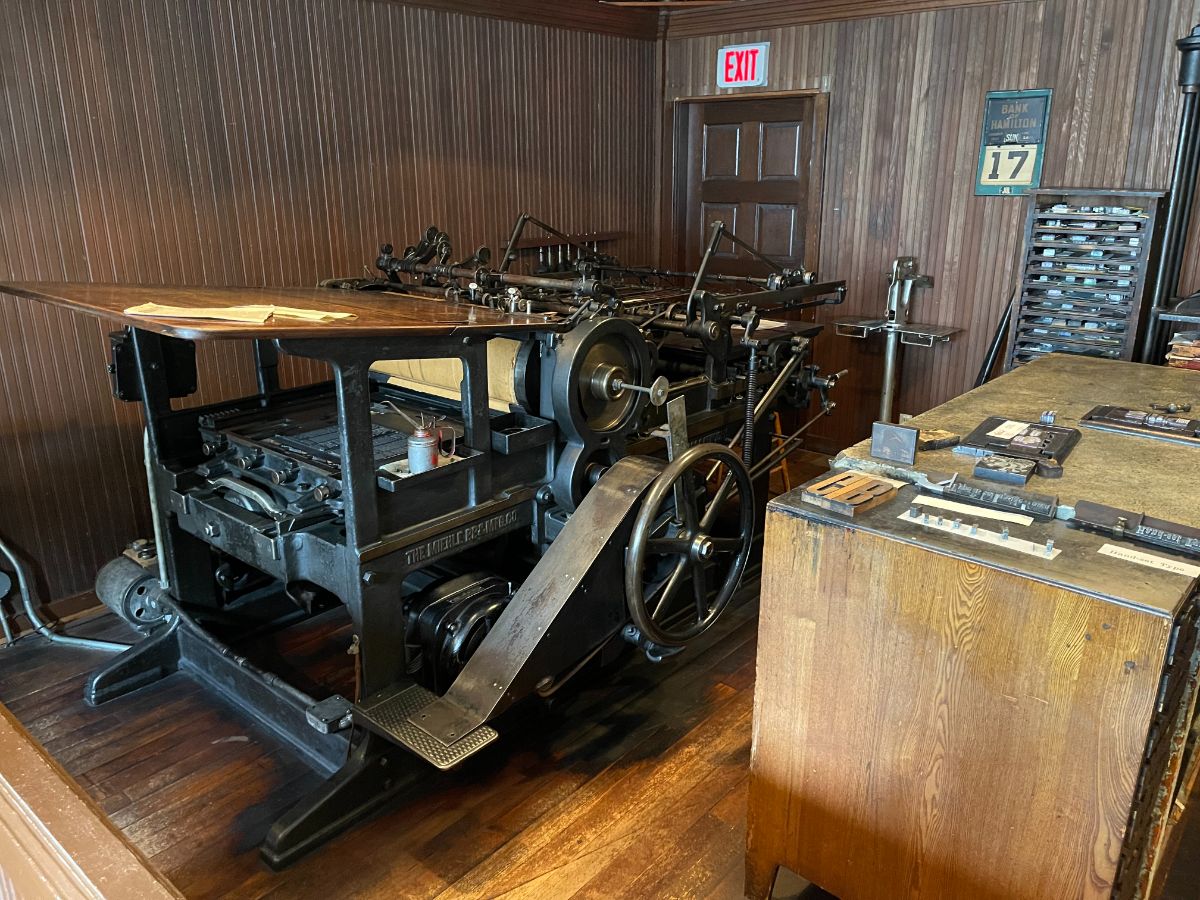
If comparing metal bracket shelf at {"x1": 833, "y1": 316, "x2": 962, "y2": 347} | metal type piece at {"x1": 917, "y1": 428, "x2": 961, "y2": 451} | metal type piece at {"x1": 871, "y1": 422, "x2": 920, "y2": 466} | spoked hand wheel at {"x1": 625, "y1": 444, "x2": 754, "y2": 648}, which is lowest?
spoked hand wheel at {"x1": 625, "y1": 444, "x2": 754, "y2": 648}

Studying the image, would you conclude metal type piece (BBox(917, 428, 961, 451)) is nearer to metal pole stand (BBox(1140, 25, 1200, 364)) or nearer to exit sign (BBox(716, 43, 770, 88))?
metal pole stand (BBox(1140, 25, 1200, 364))

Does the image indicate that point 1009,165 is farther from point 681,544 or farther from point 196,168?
point 196,168

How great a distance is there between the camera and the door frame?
5090 millimetres

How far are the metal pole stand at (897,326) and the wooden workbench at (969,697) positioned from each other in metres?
2.63

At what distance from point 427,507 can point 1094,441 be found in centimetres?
174

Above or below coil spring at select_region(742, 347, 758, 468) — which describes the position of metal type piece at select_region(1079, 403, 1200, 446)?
above

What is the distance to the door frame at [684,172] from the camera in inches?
200

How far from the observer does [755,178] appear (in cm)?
541

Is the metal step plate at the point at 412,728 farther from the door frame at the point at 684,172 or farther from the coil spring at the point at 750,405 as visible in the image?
the door frame at the point at 684,172

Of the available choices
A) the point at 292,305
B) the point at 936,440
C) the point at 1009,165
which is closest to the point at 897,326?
the point at 1009,165

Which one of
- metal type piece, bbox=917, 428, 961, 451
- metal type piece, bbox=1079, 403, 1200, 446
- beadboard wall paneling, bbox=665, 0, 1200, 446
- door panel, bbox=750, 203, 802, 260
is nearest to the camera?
metal type piece, bbox=917, 428, 961, 451

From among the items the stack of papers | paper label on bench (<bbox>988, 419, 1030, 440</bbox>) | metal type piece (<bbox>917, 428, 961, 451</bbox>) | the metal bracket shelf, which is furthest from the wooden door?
the stack of papers

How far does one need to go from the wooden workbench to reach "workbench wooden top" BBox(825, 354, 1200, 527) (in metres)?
0.01

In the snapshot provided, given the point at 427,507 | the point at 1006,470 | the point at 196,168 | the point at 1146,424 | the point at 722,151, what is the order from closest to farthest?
1. the point at 1006,470
2. the point at 1146,424
3. the point at 427,507
4. the point at 196,168
5. the point at 722,151
